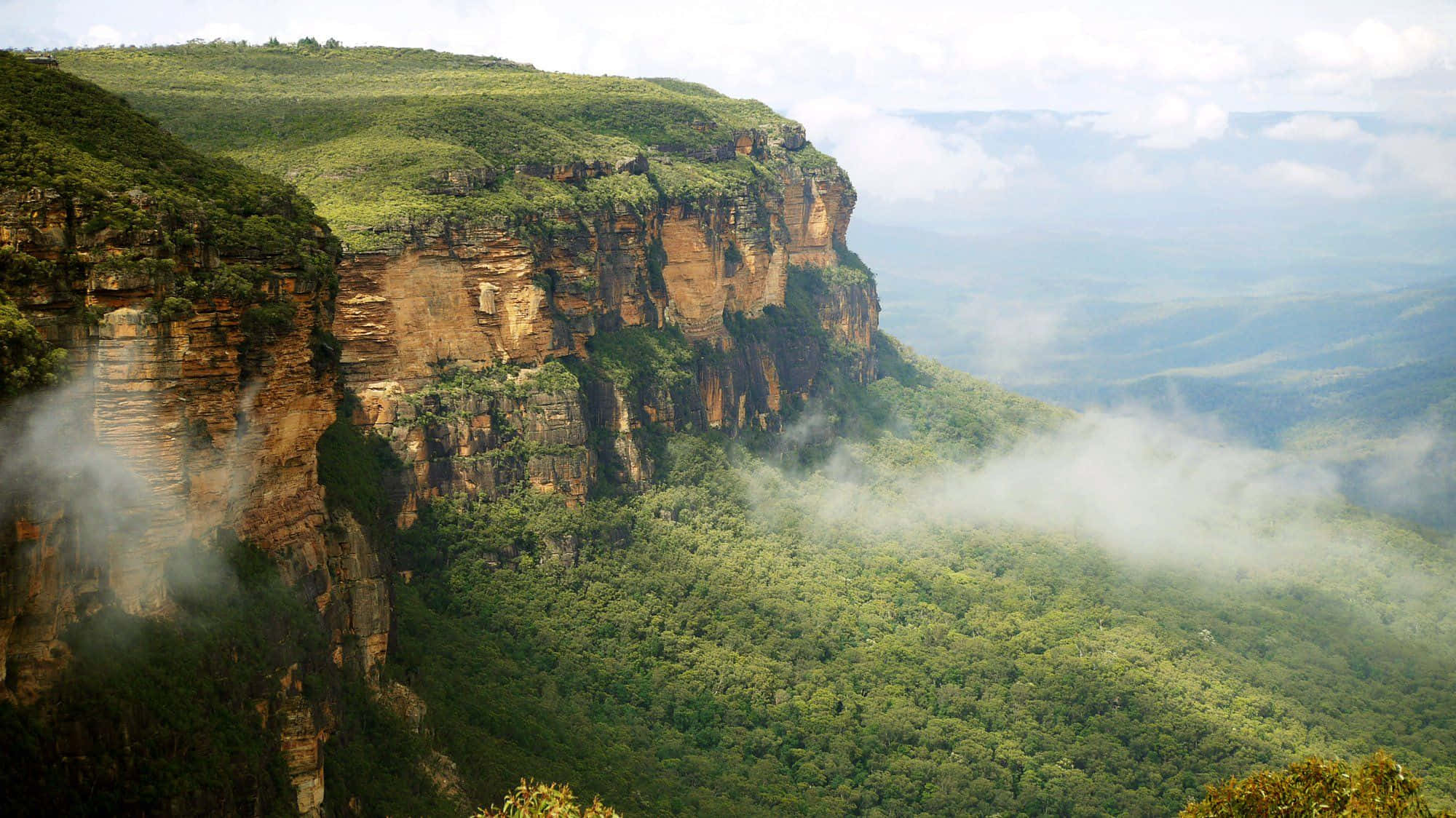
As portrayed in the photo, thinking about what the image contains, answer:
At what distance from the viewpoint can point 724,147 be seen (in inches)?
3014

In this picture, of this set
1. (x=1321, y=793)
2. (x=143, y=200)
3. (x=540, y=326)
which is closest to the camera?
(x=143, y=200)

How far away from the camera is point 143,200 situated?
2555cm

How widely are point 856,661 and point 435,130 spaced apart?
27518 mm

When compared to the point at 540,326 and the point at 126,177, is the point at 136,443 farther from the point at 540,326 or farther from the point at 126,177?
the point at 540,326

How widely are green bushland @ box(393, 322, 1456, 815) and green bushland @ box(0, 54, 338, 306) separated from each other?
43.3 ft

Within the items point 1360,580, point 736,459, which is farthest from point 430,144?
point 1360,580

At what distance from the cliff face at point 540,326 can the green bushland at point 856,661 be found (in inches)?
68.8

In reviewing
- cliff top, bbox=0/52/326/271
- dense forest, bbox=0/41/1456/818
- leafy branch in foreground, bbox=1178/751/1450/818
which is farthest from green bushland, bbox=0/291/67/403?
leafy branch in foreground, bbox=1178/751/1450/818

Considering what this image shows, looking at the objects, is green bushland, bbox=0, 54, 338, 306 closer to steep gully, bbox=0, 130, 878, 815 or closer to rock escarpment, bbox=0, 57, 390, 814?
rock escarpment, bbox=0, 57, 390, 814

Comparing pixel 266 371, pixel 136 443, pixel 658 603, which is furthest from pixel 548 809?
pixel 658 603

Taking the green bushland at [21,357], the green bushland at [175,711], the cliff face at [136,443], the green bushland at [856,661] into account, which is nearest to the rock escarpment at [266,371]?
the cliff face at [136,443]

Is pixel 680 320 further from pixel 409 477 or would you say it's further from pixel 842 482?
pixel 409 477

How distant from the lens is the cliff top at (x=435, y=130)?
5062 centimetres

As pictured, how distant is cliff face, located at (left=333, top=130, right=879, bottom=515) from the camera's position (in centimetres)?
4897
